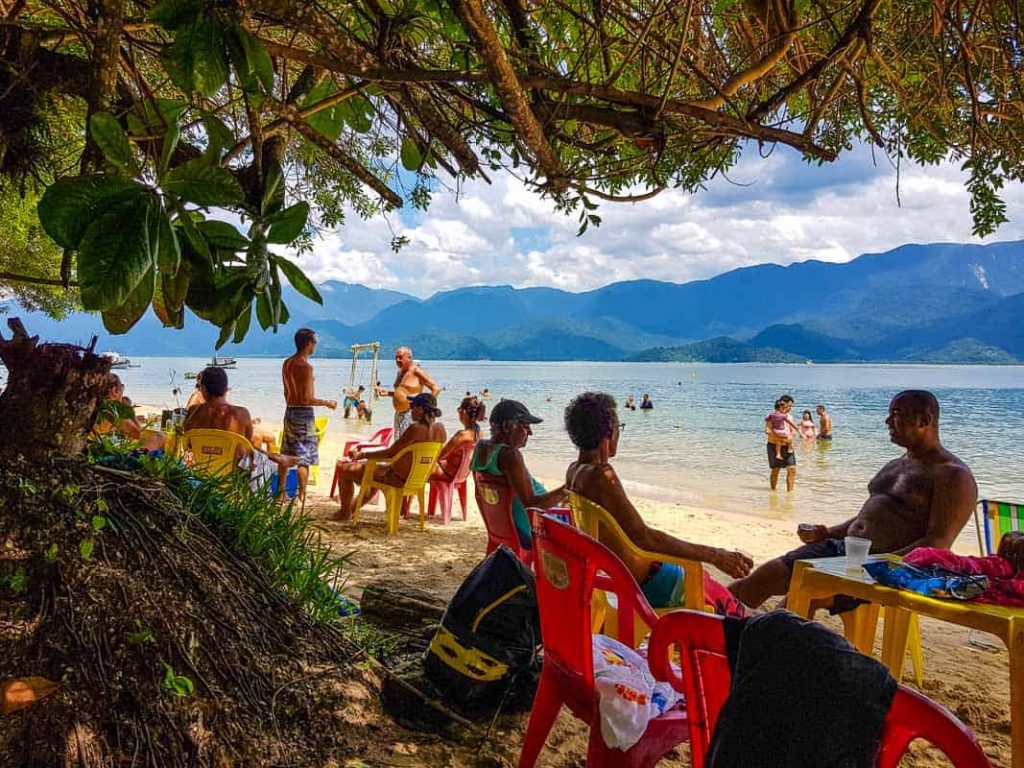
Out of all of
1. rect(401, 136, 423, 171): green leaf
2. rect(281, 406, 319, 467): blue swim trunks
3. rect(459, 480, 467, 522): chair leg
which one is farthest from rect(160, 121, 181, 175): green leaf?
rect(459, 480, 467, 522): chair leg

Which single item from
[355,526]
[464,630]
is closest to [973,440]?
[355,526]

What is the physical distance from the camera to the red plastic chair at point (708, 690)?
0.90 metres

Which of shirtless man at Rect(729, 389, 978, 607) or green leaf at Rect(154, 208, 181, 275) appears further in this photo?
shirtless man at Rect(729, 389, 978, 607)

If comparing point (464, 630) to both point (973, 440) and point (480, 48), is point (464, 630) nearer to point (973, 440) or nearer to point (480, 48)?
point (480, 48)

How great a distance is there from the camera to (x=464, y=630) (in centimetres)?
218

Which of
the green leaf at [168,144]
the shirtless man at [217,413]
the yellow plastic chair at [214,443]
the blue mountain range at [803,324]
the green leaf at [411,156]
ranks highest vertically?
the blue mountain range at [803,324]

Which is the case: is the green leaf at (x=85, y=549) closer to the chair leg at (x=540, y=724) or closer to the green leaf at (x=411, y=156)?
the chair leg at (x=540, y=724)

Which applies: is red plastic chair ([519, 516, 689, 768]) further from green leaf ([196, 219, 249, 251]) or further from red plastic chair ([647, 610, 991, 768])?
green leaf ([196, 219, 249, 251])

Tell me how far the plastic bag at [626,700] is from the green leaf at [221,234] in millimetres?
1426

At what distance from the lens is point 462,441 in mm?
5891

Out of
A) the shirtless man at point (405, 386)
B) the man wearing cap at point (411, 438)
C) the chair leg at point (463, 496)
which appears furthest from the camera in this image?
the shirtless man at point (405, 386)

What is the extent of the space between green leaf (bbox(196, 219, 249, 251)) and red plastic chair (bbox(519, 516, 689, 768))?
3.63 ft

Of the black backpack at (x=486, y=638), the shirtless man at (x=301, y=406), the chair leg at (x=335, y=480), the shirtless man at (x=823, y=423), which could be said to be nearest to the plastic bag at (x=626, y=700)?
the black backpack at (x=486, y=638)

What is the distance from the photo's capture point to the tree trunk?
170 cm
